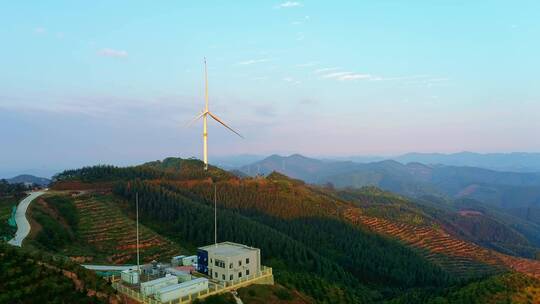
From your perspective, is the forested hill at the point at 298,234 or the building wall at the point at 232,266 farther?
the forested hill at the point at 298,234

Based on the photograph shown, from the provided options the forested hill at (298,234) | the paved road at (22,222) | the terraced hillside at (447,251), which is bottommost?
the terraced hillside at (447,251)

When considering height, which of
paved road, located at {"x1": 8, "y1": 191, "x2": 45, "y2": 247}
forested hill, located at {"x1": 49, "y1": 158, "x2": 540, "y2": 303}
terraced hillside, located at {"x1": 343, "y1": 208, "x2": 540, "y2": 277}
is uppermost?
paved road, located at {"x1": 8, "y1": 191, "x2": 45, "y2": 247}

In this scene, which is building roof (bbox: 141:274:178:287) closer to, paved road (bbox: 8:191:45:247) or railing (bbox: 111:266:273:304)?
railing (bbox: 111:266:273:304)

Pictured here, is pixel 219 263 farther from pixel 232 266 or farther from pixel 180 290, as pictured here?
pixel 180 290

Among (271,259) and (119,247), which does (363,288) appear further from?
(119,247)

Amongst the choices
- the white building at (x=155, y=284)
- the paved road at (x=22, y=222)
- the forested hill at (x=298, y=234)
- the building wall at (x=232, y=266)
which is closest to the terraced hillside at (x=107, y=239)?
the paved road at (x=22, y=222)

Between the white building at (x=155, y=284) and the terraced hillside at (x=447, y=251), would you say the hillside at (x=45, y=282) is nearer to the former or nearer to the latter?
the white building at (x=155, y=284)

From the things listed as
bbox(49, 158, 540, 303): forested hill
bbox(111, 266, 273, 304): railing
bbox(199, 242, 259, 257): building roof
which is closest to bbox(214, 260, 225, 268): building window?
bbox(199, 242, 259, 257): building roof
